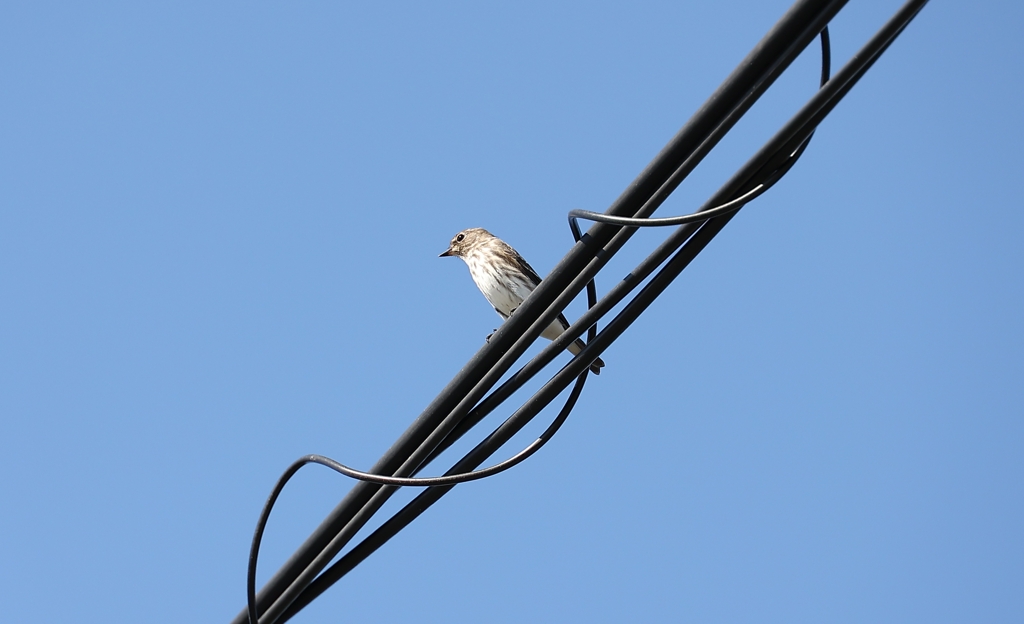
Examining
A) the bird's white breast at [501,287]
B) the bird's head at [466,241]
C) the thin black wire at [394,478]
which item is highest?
the bird's head at [466,241]

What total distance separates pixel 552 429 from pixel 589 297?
66 centimetres

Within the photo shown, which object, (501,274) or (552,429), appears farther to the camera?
(501,274)

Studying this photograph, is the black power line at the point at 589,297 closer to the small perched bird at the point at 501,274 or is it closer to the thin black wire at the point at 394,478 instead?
the thin black wire at the point at 394,478

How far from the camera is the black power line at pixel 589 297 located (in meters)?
3.55

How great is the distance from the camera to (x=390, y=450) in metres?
4.45

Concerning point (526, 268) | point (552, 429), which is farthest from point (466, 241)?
point (552, 429)

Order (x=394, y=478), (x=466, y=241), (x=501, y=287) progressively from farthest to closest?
(x=466, y=241) < (x=501, y=287) < (x=394, y=478)

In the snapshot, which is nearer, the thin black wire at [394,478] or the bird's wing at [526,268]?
the thin black wire at [394,478]

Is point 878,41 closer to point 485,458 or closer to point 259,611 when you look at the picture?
point 485,458

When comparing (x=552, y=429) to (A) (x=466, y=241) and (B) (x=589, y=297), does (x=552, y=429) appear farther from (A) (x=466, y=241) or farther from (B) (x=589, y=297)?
(A) (x=466, y=241)

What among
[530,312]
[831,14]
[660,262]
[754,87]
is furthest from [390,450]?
[831,14]

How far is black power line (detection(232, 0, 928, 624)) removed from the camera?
11.7 ft

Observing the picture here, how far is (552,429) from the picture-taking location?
4.62m

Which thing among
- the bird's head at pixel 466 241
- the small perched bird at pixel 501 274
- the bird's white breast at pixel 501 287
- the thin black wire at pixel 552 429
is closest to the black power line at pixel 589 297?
the thin black wire at pixel 552 429
